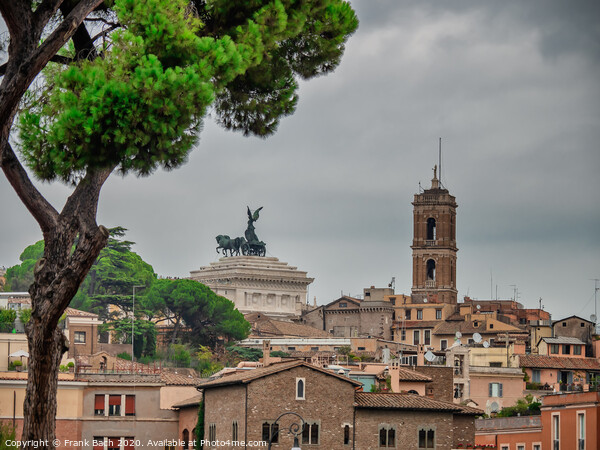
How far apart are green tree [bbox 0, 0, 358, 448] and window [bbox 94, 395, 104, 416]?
3806 centimetres

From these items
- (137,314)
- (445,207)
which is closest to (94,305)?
(137,314)

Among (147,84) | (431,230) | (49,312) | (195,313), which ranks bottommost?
(49,312)

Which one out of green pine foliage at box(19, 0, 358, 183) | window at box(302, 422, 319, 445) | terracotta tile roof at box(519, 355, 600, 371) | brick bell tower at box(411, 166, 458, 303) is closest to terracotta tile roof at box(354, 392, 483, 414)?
window at box(302, 422, 319, 445)

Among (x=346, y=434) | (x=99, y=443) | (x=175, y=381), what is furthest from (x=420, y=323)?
(x=346, y=434)

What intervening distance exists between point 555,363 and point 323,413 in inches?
Answer: 1317

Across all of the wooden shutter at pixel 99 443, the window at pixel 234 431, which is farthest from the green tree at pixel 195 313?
the window at pixel 234 431

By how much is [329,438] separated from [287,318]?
8478 cm

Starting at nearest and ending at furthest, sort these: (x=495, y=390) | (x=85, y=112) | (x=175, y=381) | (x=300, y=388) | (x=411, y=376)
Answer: (x=85, y=112) < (x=300, y=388) < (x=411, y=376) < (x=175, y=381) < (x=495, y=390)

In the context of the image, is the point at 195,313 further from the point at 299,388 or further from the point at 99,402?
the point at 299,388

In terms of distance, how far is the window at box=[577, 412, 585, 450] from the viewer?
43.8 metres

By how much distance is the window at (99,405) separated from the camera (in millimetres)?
57656

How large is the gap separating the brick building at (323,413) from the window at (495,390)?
2561 centimetres

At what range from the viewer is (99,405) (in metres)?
57.8

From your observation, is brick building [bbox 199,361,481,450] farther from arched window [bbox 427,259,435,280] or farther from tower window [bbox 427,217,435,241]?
tower window [bbox 427,217,435,241]
